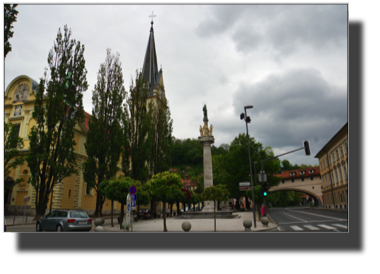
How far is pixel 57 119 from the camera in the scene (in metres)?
23.8

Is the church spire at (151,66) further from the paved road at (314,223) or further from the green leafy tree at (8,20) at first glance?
the green leafy tree at (8,20)

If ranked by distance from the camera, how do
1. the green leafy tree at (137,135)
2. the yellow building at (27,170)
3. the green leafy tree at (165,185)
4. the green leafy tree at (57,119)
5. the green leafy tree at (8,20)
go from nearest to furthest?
the green leafy tree at (8,20)
the green leafy tree at (165,185)
the green leafy tree at (57,119)
the green leafy tree at (137,135)
the yellow building at (27,170)

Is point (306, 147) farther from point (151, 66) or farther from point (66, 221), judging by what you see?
point (151, 66)

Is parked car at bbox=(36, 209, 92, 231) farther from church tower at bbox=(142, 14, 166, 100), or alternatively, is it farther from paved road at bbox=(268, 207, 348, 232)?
church tower at bbox=(142, 14, 166, 100)

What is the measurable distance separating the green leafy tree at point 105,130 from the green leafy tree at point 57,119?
2.04 m

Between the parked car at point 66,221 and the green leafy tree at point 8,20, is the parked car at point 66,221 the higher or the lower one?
the lower one

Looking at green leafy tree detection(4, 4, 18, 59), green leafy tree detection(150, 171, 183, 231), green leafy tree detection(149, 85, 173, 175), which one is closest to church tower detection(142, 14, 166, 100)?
green leafy tree detection(149, 85, 173, 175)

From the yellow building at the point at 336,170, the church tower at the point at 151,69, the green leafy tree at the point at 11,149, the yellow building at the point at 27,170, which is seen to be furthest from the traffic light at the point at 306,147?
the church tower at the point at 151,69

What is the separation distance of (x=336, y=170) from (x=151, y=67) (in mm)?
44440

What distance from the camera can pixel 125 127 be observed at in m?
29.0

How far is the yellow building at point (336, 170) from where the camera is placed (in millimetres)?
40844
